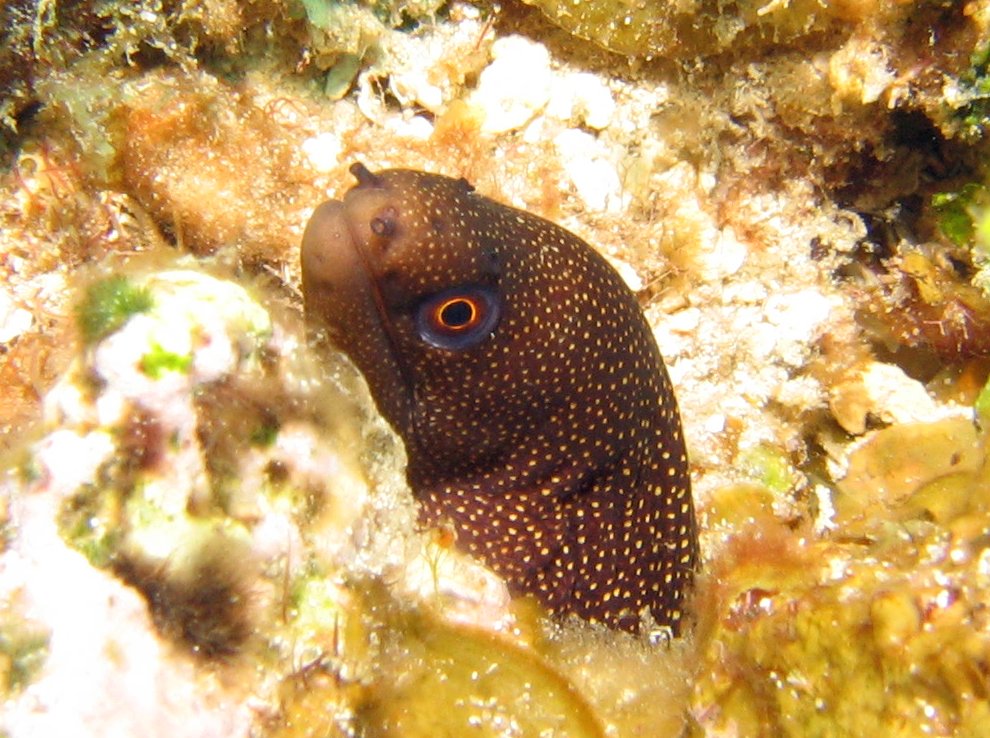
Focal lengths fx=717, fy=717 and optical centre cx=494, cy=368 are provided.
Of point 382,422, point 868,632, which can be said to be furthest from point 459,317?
point 868,632

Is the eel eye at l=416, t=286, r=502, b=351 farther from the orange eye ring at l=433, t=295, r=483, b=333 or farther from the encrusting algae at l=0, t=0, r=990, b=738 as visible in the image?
the encrusting algae at l=0, t=0, r=990, b=738

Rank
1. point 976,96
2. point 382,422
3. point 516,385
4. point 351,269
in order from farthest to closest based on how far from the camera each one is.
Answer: point 976,96
point 516,385
point 351,269
point 382,422

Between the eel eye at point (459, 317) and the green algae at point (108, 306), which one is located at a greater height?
the green algae at point (108, 306)

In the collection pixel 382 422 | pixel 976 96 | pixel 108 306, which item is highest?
pixel 976 96

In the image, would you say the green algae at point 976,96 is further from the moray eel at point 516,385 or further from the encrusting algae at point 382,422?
the moray eel at point 516,385

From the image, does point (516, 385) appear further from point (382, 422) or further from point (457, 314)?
point (382, 422)

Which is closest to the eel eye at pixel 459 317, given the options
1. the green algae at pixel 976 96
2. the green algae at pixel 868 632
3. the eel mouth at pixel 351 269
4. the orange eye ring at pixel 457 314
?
the orange eye ring at pixel 457 314
